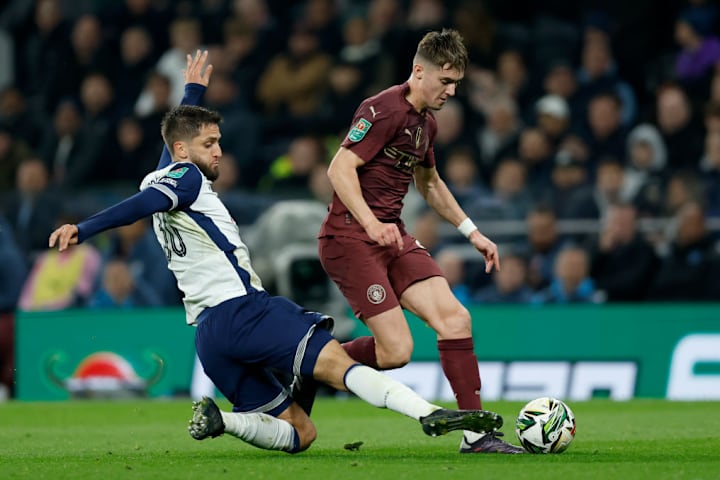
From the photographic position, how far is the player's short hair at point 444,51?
680cm

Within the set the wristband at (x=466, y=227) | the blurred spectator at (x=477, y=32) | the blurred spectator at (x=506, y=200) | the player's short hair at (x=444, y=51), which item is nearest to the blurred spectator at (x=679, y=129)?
the blurred spectator at (x=506, y=200)

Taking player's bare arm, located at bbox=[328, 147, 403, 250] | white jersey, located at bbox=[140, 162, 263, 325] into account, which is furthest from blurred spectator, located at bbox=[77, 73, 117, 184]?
white jersey, located at bbox=[140, 162, 263, 325]

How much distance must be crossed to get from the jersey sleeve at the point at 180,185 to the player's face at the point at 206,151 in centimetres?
20

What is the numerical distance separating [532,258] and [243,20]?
5.90 meters

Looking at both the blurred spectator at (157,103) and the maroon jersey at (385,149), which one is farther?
the blurred spectator at (157,103)

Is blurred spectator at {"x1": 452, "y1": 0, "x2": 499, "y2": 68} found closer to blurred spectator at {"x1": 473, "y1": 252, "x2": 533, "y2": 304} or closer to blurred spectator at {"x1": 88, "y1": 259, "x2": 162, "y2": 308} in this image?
blurred spectator at {"x1": 473, "y1": 252, "x2": 533, "y2": 304}

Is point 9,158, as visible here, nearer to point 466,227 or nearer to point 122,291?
point 122,291

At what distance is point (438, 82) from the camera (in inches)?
270

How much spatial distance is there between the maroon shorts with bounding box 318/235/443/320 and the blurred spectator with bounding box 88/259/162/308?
692cm

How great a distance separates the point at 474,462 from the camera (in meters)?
6.13

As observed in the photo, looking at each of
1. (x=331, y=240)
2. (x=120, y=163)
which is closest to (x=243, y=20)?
(x=120, y=163)

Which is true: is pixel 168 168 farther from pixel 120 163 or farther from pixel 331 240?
pixel 120 163

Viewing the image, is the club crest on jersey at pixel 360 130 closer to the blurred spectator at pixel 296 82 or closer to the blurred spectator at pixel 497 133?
the blurred spectator at pixel 497 133

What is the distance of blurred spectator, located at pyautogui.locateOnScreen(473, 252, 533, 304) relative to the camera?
12.5 m
